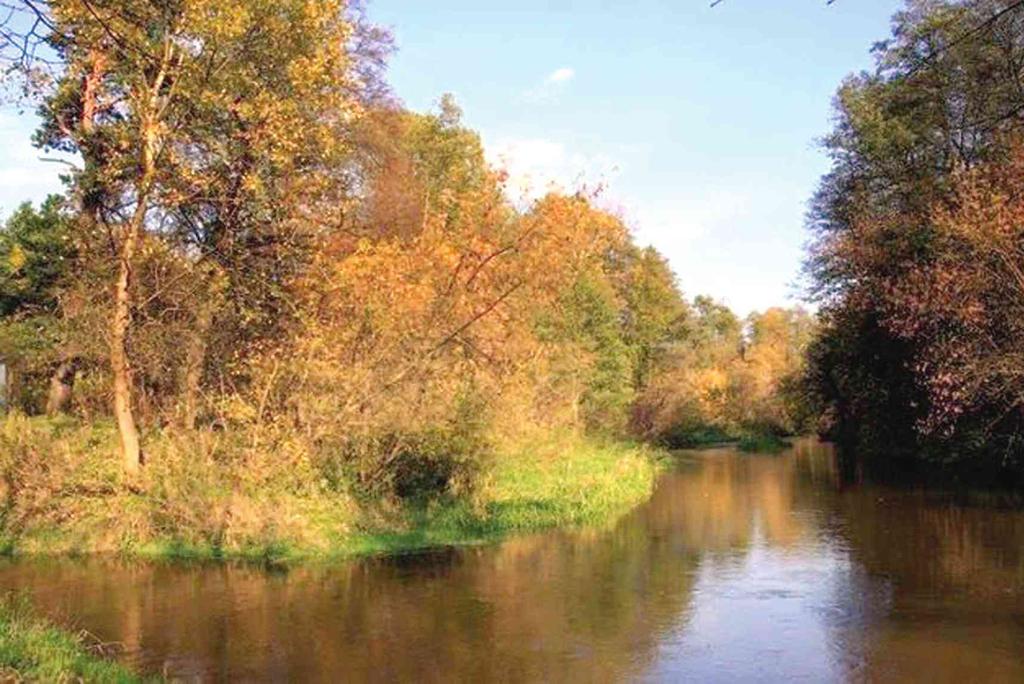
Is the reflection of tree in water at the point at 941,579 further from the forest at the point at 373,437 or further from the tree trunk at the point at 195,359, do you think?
the tree trunk at the point at 195,359

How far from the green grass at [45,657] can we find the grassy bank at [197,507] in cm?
705

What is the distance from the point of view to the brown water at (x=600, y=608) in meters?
11.6

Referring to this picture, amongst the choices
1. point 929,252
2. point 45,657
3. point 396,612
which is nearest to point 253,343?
point 396,612

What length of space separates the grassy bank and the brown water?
88cm

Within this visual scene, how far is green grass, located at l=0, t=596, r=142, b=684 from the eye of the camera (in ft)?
25.1

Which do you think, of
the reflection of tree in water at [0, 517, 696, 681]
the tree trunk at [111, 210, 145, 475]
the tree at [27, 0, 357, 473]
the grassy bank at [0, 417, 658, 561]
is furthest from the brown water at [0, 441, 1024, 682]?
the tree at [27, 0, 357, 473]

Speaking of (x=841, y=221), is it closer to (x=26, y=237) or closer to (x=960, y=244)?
(x=960, y=244)

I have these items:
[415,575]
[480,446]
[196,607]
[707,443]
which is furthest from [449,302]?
[707,443]

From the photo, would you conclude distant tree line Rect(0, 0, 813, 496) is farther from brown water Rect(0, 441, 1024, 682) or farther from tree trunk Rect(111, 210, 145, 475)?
brown water Rect(0, 441, 1024, 682)

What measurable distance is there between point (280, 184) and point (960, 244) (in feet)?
54.6

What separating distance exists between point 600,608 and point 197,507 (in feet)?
27.2

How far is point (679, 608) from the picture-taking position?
47.2ft

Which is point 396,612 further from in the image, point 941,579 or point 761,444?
point 761,444

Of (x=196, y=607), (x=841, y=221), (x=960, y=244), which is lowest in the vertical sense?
(x=196, y=607)
